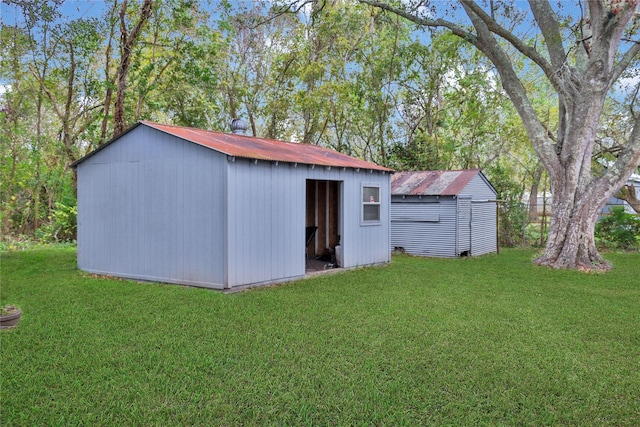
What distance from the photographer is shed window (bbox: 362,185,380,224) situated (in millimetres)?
9828

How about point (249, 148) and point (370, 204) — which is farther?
point (370, 204)

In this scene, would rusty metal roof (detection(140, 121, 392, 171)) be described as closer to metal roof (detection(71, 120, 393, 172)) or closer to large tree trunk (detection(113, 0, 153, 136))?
metal roof (detection(71, 120, 393, 172))

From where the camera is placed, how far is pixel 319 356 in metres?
4.16

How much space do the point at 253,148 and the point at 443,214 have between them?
5.75 meters

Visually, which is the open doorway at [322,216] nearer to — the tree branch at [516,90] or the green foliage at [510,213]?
the tree branch at [516,90]

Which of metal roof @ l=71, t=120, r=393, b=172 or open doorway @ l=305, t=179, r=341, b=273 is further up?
metal roof @ l=71, t=120, r=393, b=172

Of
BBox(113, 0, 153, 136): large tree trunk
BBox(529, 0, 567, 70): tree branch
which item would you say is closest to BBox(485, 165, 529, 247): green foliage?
BBox(529, 0, 567, 70): tree branch

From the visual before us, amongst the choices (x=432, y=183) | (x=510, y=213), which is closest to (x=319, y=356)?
(x=432, y=183)

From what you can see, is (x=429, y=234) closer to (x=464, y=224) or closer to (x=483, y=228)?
(x=464, y=224)

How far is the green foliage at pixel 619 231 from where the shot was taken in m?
13.8

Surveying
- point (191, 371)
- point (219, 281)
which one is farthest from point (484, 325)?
point (219, 281)

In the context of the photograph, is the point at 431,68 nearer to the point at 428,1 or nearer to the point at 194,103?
the point at 428,1

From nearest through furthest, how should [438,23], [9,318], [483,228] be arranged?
1. [9,318]
2. [438,23]
3. [483,228]

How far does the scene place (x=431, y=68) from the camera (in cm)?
1683
